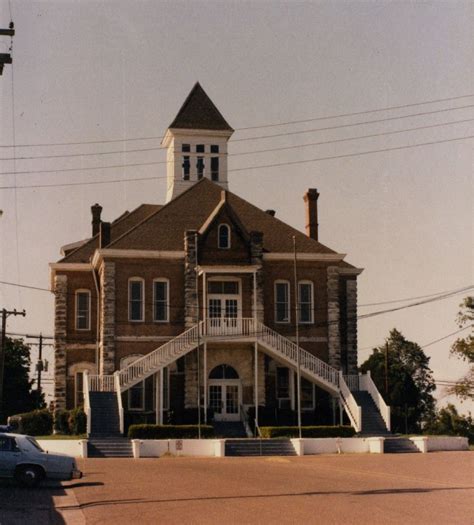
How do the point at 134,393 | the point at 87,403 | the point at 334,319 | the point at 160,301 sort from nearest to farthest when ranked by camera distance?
the point at 87,403 < the point at 134,393 < the point at 160,301 < the point at 334,319

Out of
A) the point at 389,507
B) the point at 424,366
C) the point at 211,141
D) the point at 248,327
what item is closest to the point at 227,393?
the point at 248,327

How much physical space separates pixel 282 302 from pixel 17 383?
30.9 m

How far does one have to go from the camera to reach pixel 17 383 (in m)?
75.9

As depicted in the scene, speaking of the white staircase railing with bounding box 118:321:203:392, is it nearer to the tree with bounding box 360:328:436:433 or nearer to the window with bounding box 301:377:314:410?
the window with bounding box 301:377:314:410

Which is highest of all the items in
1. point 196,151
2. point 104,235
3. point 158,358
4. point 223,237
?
point 196,151

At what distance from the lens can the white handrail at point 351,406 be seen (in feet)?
153

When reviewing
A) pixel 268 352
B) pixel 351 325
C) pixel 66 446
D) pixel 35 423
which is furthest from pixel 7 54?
pixel 351 325

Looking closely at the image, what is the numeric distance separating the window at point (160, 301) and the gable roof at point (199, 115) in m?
13.5

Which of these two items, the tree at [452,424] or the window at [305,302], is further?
the tree at [452,424]

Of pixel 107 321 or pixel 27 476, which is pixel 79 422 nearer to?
pixel 107 321

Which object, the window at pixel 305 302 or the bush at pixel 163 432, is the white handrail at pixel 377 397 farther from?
the bush at pixel 163 432

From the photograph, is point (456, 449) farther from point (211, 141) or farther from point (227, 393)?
point (211, 141)

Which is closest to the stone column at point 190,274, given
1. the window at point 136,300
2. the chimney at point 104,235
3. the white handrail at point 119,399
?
the window at point 136,300

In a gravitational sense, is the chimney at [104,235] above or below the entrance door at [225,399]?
above
